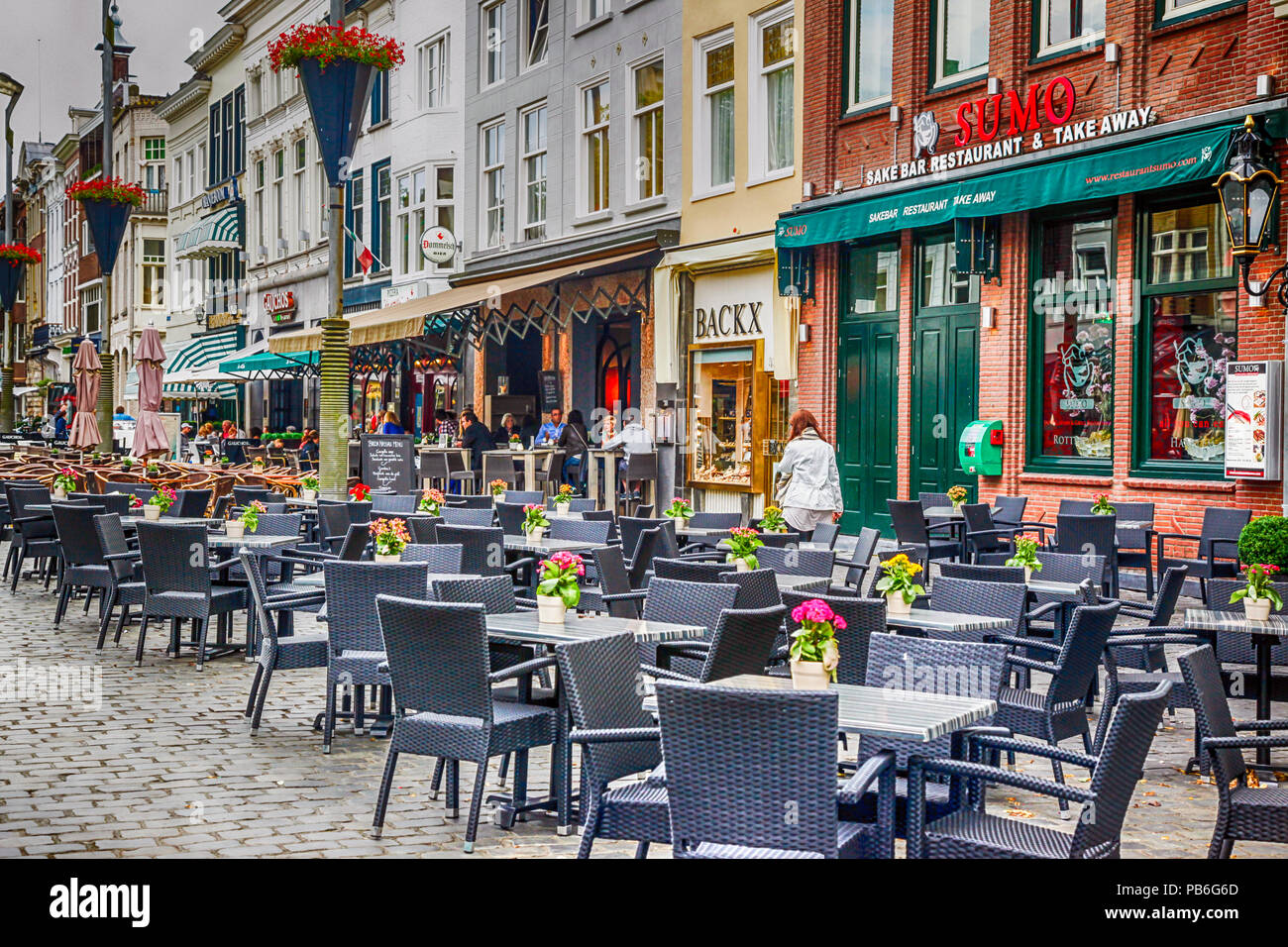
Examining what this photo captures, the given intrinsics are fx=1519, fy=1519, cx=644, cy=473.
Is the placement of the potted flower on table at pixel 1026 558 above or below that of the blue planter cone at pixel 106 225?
below

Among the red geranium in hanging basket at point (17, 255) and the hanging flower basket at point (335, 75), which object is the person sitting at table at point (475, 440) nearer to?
the red geranium in hanging basket at point (17, 255)

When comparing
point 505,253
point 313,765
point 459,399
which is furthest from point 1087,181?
point 459,399

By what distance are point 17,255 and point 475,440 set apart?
914 centimetres

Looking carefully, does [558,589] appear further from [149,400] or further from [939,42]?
[149,400]

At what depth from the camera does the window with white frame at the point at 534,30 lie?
27.7m

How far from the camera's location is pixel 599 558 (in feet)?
29.6

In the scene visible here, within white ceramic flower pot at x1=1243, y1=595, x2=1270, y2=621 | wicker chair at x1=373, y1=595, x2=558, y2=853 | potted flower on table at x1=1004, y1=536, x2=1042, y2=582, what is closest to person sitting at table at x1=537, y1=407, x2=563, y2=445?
potted flower on table at x1=1004, y1=536, x2=1042, y2=582

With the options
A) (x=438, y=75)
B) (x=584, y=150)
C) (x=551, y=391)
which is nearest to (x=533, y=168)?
(x=584, y=150)

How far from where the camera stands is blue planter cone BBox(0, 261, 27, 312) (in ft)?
89.7

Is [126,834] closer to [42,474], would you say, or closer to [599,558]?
[599,558]

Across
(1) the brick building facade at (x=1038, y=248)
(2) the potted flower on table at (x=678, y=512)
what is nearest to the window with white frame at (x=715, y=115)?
(1) the brick building facade at (x=1038, y=248)

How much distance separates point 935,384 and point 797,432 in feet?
15.8

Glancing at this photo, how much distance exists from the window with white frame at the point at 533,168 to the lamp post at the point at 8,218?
8.89 metres

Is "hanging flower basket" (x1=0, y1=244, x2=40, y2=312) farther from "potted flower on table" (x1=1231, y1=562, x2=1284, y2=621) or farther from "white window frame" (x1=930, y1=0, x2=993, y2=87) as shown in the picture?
"potted flower on table" (x1=1231, y1=562, x2=1284, y2=621)
